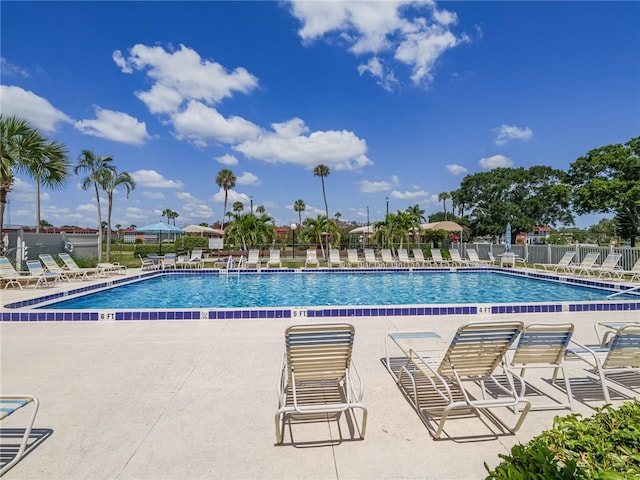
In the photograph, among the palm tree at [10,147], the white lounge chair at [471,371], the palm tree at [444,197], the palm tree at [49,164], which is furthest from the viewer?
the palm tree at [444,197]

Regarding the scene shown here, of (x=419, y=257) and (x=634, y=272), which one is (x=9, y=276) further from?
(x=634, y=272)

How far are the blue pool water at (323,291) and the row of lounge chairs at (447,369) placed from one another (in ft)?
21.1

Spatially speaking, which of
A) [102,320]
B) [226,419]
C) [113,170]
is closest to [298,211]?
[113,170]

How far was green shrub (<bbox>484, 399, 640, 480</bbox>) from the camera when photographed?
4.23ft

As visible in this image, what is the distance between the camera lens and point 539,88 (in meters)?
16.3

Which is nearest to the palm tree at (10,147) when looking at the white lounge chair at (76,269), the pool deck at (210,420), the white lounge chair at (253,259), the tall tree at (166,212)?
the white lounge chair at (76,269)

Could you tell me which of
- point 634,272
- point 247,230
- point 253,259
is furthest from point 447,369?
point 247,230

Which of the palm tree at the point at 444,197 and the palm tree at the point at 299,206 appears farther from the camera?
the palm tree at the point at 444,197

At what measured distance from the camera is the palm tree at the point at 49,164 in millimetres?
11891

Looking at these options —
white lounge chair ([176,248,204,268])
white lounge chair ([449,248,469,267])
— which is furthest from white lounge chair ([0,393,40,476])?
white lounge chair ([449,248,469,267])

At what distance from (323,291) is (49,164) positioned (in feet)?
34.4

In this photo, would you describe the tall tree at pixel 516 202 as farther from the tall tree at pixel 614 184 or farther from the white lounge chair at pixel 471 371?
the white lounge chair at pixel 471 371

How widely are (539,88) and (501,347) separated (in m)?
17.8

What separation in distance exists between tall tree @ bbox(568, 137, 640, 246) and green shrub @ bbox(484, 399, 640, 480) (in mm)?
26416
